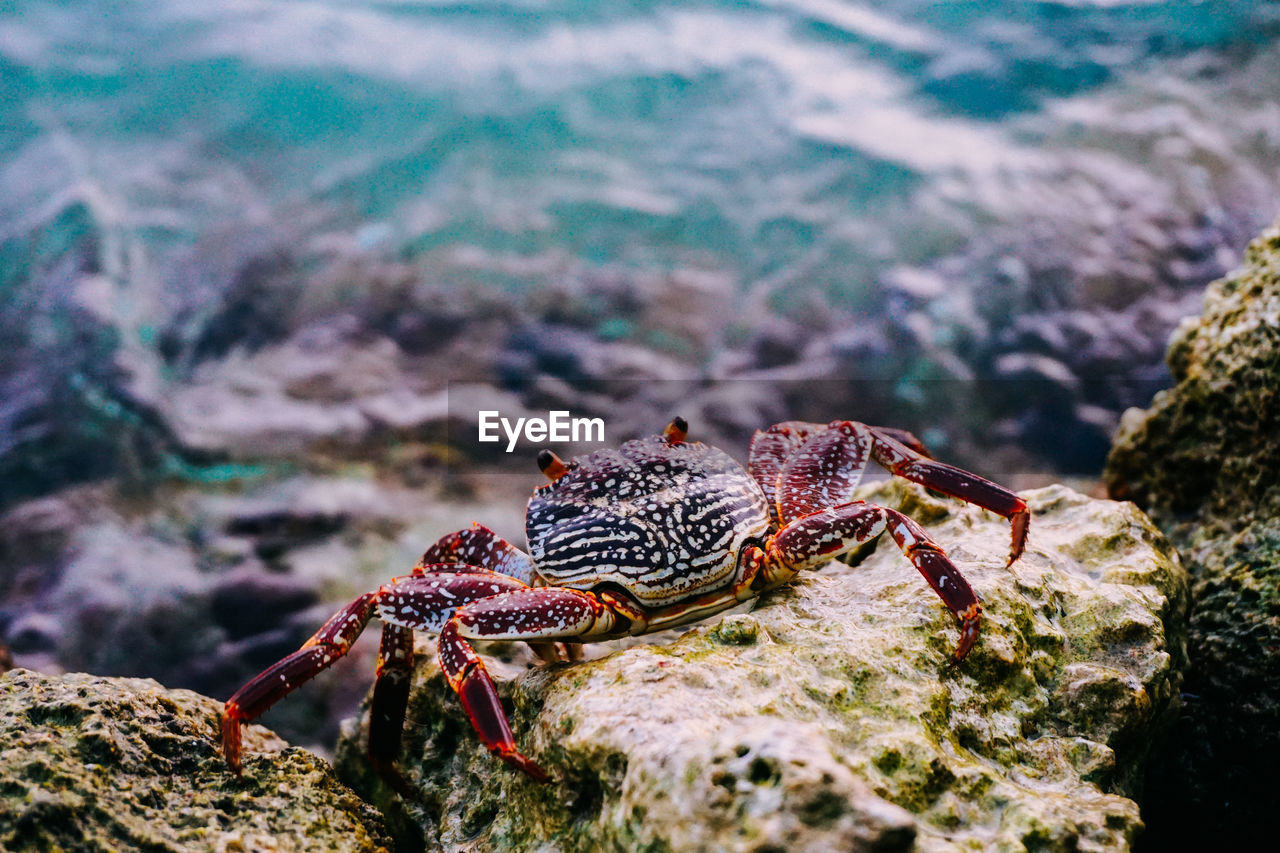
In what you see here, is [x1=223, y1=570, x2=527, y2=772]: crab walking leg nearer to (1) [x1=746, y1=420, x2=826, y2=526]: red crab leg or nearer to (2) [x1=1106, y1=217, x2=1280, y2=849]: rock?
(1) [x1=746, y1=420, x2=826, y2=526]: red crab leg

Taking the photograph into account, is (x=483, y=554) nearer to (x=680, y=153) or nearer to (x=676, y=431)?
(x=676, y=431)

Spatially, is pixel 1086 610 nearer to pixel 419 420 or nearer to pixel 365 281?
pixel 419 420

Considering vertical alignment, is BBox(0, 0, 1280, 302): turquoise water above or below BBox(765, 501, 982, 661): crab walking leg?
above

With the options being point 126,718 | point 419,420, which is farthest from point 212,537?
point 126,718

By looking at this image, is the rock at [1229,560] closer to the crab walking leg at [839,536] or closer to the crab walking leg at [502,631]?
the crab walking leg at [839,536]

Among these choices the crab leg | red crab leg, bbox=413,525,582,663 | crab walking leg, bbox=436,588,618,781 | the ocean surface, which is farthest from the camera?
the ocean surface

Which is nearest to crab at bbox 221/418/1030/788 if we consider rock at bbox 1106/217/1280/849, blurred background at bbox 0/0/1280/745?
rock at bbox 1106/217/1280/849
